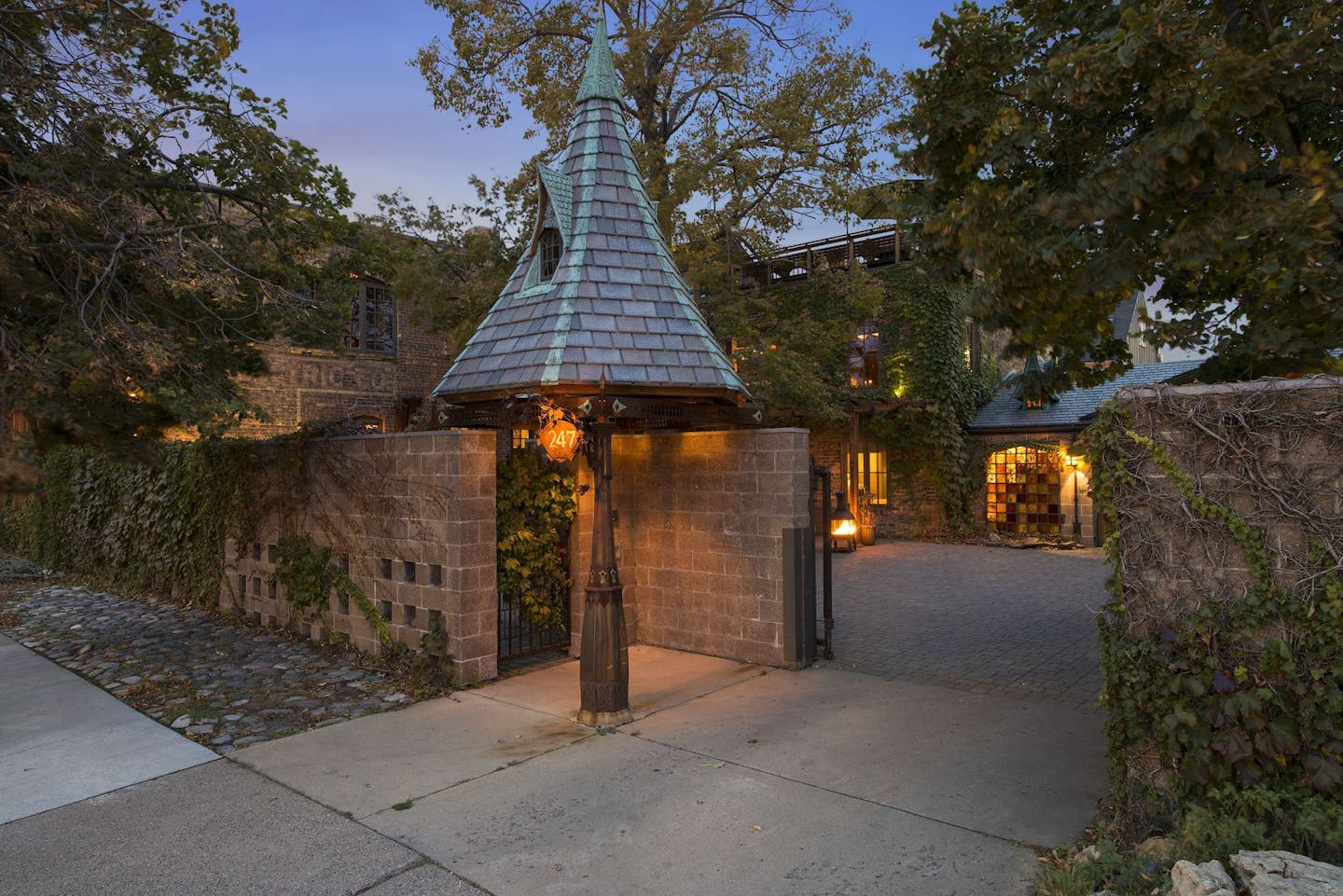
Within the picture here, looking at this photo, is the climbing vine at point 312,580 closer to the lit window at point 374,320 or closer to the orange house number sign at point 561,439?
the orange house number sign at point 561,439

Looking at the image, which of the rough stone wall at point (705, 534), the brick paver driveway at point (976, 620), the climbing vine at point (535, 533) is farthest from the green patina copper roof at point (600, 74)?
the brick paver driveway at point (976, 620)

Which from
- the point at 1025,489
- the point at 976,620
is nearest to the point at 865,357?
the point at 1025,489

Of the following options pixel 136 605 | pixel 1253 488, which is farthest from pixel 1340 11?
pixel 136 605

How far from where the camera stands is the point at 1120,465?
3730 millimetres

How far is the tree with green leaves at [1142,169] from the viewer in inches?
193

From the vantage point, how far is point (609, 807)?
4379mm

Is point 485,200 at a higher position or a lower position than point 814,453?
higher

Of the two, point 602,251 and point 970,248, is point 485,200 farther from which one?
point 970,248

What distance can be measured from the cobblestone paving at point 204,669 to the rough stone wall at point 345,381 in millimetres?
6370

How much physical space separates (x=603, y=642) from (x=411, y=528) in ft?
7.46

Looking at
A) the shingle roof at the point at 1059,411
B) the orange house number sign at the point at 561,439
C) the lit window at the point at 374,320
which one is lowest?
the orange house number sign at the point at 561,439

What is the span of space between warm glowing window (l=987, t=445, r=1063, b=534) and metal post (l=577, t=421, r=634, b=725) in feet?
48.7

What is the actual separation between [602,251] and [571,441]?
2.28 m

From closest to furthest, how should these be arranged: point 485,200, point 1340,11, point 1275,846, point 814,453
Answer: point 1275,846
point 1340,11
point 485,200
point 814,453
